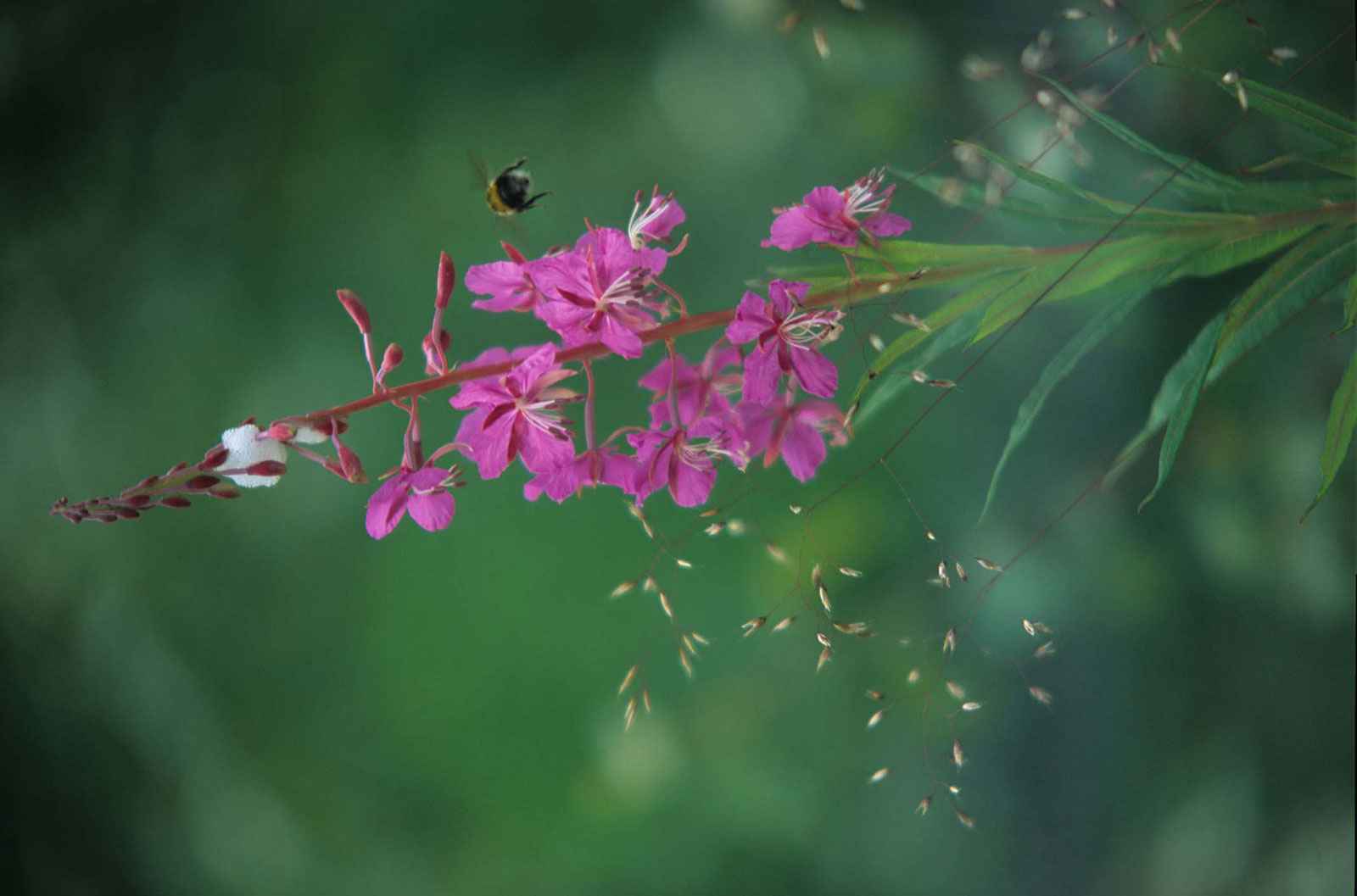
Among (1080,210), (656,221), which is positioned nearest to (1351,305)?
(1080,210)

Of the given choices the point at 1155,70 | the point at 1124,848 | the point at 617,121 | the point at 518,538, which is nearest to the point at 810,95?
the point at 617,121

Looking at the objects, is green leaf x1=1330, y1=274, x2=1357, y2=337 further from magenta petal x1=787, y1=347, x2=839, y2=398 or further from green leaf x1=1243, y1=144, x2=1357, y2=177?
magenta petal x1=787, y1=347, x2=839, y2=398

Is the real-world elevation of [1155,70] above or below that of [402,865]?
above

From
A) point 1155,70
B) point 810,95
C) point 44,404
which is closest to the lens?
point 1155,70

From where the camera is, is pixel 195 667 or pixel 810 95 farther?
pixel 195 667

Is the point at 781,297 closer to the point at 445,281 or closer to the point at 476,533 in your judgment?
the point at 445,281

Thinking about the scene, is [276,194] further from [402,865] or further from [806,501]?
[402,865]

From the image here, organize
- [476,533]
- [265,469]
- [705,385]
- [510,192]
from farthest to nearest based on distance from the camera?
[476,533]
[510,192]
[705,385]
[265,469]
